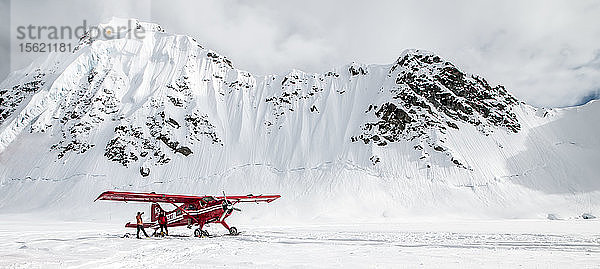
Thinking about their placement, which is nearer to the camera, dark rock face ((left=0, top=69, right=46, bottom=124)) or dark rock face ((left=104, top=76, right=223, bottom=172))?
dark rock face ((left=104, top=76, right=223, bottom=172))

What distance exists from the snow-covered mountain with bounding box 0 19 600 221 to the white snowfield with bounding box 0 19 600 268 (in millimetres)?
301

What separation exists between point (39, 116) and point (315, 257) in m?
85.9

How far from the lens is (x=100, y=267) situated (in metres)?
10.4

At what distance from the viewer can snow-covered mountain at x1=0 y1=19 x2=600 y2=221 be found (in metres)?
57.5

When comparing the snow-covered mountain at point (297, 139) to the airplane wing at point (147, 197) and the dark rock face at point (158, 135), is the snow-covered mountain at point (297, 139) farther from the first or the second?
the airplane wing at point (147, 197)

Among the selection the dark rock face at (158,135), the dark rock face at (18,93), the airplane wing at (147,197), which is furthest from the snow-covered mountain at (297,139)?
the airplane wing at (147,197)

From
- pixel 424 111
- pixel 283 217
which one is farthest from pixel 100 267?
pixel 424 111

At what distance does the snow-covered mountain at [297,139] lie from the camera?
57500 millimetres

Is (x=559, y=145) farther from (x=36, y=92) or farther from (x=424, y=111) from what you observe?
(x=36, y=92)

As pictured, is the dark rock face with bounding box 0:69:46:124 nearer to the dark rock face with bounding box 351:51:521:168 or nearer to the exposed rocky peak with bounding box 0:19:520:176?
the exposed rocky peak with bounding box 0:19:520:176

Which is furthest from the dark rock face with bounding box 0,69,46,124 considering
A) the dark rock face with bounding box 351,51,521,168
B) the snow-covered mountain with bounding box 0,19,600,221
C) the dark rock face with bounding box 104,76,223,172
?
the dark rock face with bounding box 351,51,521,168

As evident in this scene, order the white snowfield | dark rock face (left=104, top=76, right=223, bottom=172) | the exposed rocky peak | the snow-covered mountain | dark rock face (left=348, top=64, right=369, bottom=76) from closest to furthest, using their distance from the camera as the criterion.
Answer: the white snowfield → the snow-covered mountain → dark rock face (left=104, top=76, right=223, bottom=172) → the exposed rocky peak → dark rock face (left=348, top=64, right=369, bottom=76)

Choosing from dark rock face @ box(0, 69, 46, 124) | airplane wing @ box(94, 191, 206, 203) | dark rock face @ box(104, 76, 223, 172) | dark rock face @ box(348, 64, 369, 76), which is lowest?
airplane wing @ box(94, 191, 206, 203)

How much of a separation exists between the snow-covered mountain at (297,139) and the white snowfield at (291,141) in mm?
301
